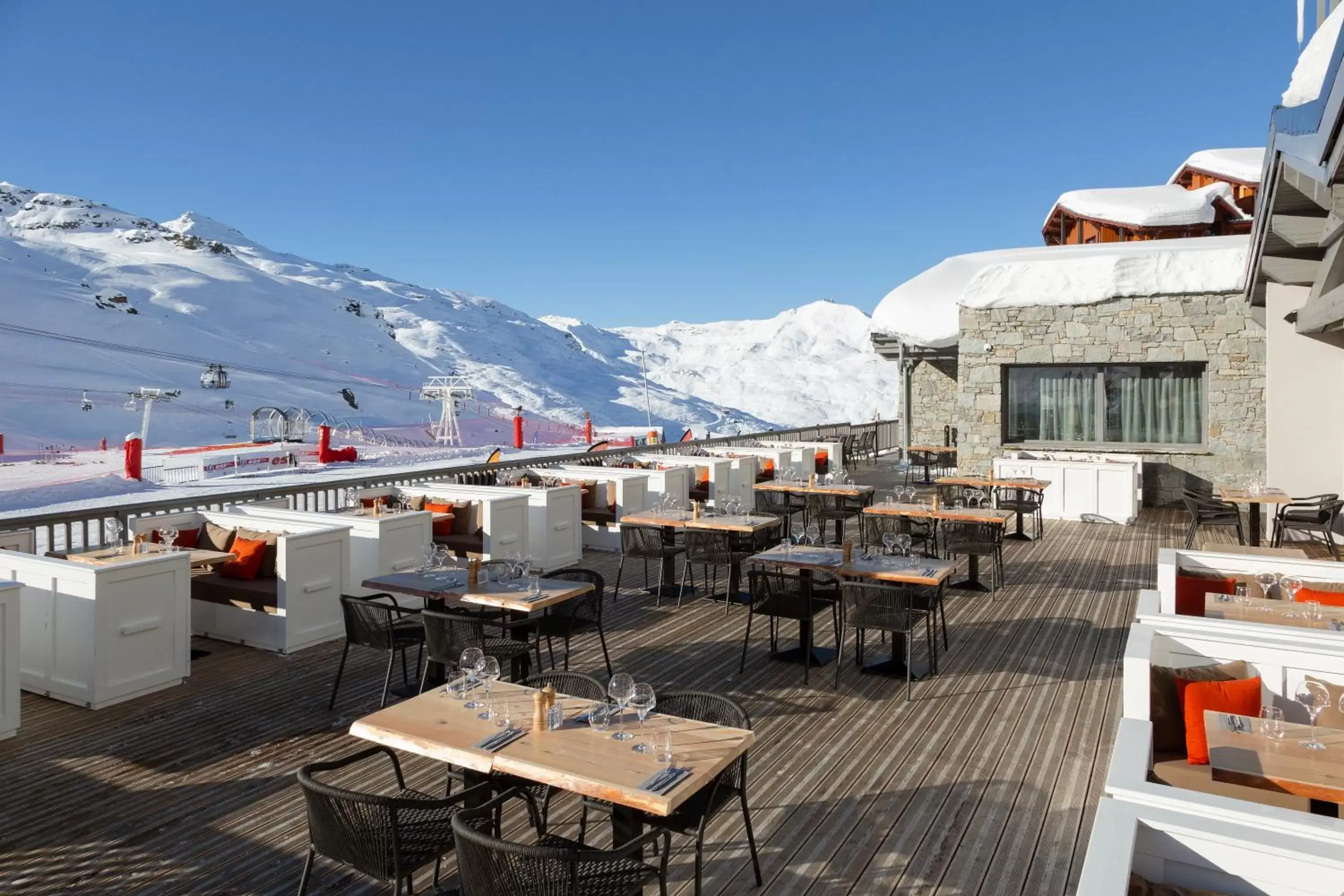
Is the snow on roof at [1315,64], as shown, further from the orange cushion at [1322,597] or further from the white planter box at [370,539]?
the white planter box at [370,539]

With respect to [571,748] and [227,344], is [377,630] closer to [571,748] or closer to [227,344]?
[571,748]

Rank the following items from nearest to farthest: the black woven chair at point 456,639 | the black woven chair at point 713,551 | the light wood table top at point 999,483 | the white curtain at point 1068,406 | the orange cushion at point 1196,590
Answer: the black woven chair at point 456,639, the orange cushion at point 1196,590, the black woven chair at point 713,551, the light wood table top at point 999,483, the white curtain at point 1068,406

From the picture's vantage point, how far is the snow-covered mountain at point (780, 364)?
12212cm

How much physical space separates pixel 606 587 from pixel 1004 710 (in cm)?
460

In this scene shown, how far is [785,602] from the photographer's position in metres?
5.71

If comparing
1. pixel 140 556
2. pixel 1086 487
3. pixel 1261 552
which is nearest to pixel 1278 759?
pixel 1261 552

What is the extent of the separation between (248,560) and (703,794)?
5108 millimetres

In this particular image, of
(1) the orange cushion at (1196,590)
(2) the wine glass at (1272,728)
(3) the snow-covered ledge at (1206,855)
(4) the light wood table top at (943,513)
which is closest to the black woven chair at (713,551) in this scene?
(4) the light wood table top at (943,513)

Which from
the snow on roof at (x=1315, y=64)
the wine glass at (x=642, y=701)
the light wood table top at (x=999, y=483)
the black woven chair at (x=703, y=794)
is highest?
the snow on roof at (x=1315, y=64)

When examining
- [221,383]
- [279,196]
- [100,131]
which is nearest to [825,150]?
[221,383]

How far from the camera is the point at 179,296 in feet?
401

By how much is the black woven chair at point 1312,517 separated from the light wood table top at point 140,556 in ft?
34.6

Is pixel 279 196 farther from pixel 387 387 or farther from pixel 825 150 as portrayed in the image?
pixel 825 150

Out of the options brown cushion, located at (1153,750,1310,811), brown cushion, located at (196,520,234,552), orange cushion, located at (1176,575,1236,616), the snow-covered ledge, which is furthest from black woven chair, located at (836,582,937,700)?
brown cushion, located at (196,520,234,552)
